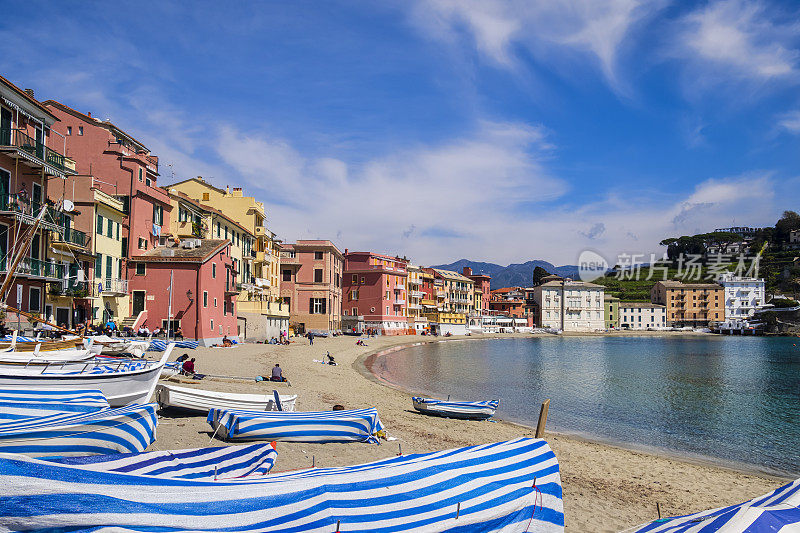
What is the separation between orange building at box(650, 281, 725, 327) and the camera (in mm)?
152000

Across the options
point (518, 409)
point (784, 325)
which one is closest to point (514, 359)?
point (518, 409)

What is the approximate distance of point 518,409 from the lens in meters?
27.3

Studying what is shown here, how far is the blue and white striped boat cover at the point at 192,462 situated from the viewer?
6930mm

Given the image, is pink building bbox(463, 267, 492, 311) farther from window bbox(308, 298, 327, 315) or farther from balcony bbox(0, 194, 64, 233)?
balcony bbox(0, 194, 64, 233)

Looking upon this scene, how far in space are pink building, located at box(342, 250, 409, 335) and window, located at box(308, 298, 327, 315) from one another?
48.1 ft

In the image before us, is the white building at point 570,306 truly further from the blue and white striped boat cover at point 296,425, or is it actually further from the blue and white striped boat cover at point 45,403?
the blue and white striped boat cover at point 45,403

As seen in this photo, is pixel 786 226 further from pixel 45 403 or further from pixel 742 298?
pixel 45 403

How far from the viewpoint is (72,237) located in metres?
32.6

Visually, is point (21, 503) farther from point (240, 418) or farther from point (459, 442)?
point (459, 442)

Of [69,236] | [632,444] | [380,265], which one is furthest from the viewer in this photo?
[380,265]

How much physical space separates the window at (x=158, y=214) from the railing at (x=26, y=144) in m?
14.1

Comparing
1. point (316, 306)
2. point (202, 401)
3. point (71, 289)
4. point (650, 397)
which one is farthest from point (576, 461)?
point (316, 306)

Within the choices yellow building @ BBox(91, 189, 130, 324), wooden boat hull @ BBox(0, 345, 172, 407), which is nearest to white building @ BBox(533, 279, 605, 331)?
yellow building @ BBox(91, 189, 130, 324)

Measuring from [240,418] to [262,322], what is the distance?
145 ft
